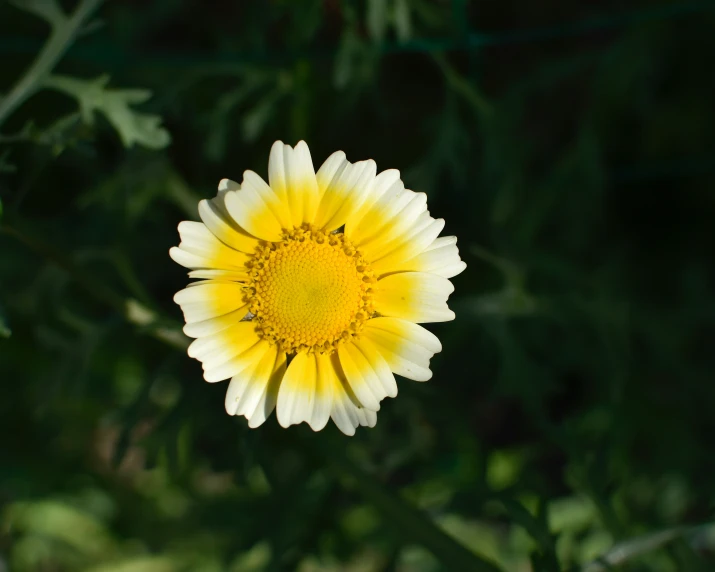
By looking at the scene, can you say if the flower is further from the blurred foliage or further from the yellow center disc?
the blurred foliage

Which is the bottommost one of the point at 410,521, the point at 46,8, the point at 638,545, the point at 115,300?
the point at 638,545

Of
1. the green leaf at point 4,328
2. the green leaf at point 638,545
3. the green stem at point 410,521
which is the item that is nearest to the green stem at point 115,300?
the green leaf at point 4,328

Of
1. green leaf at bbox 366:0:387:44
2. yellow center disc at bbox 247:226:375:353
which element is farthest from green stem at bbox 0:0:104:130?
yellow center disc at bbox 247:226:375:353

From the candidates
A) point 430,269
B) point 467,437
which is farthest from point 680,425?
point 430,269

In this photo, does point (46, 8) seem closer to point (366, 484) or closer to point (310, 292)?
point (310, 292)

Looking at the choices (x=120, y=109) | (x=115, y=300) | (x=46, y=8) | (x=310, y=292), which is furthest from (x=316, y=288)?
(x=46, y=8)

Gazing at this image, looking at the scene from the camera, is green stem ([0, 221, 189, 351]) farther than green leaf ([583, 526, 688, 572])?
No

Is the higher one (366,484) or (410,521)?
(366,484)
